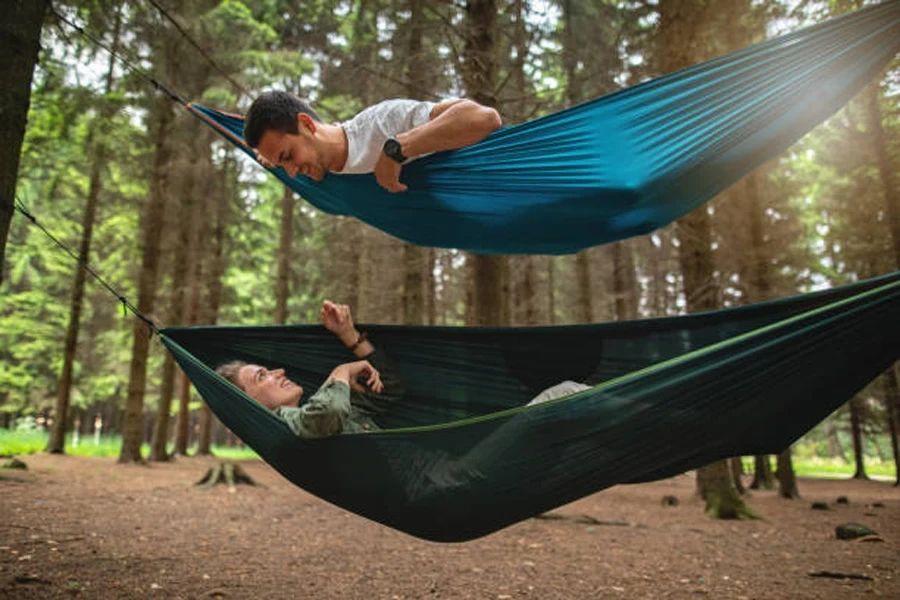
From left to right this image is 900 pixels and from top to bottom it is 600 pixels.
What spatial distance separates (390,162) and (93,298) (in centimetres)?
1021

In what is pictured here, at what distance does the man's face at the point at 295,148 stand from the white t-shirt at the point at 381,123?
0.36ft

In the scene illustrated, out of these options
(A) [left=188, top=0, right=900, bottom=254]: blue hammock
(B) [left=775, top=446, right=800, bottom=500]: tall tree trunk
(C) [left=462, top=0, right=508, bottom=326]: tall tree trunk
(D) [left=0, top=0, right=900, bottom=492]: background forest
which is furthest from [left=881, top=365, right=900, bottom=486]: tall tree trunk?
(A) [left=188, top=0, right=900, bottom=254]: blue hammock

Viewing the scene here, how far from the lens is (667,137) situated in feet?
4.96

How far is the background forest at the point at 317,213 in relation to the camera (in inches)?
163

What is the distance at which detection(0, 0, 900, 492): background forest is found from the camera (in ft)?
13.6

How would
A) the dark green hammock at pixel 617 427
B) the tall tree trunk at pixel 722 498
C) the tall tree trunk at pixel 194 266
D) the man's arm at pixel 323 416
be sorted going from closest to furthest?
1. the dark green hammock at pixel 617 427
2. the man's arm at pixel 323 416
3. the tall tree trunk at pixel 722 498
4. the tall tree trunk at pixel 194 266

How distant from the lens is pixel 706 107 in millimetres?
1537

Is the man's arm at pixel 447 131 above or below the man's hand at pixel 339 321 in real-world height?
above

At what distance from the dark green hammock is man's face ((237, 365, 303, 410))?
0.39ft

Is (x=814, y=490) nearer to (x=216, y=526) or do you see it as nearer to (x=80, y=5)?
(x=216, y=526)

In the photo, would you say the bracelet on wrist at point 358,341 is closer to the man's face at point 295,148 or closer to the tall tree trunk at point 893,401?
the man's face at point 295,148

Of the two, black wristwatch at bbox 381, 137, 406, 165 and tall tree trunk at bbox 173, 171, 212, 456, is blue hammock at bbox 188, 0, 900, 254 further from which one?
tall tree trunk at bbox 173, 171, 212, 456

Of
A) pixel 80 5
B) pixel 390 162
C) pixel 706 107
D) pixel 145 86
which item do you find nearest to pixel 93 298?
pixel 145 86

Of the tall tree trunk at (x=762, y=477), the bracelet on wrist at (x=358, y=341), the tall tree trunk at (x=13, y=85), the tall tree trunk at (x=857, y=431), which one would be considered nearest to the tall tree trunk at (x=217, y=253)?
the tall tree trunk at (x=13, y=85)
